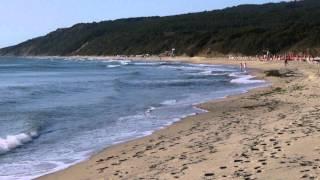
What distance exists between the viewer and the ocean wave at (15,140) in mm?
13625

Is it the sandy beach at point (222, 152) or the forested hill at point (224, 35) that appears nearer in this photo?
the sandy beach at point (222, 152)

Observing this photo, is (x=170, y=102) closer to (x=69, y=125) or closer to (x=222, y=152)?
(x=69, y=125)

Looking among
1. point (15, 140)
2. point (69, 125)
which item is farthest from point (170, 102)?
point (15, 140)

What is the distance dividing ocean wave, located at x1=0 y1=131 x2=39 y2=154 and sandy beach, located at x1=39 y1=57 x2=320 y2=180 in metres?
2.58

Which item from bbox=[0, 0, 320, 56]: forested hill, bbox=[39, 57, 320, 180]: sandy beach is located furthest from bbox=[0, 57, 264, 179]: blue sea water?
bbox=[0, 0, 320, 56]: forested hill

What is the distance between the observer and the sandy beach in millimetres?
8516

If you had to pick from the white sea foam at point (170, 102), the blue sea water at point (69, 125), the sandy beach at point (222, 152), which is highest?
the sandy beach at point (222, 152)

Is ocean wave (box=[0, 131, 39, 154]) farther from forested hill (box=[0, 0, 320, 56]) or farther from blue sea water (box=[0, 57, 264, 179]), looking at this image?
forested hill (box=[0, 0, 320, 56])

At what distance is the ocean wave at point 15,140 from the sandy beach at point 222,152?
102 inches

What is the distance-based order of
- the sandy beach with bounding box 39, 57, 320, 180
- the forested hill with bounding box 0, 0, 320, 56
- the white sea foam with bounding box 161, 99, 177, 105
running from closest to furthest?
the sandy beach with bounding box 39, 57, 320, 180, the white sea foam with bounding box 161, 99, 177, 105, the forested hill with bounding box 0, 0, 320, 56

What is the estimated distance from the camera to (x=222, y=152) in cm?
1044

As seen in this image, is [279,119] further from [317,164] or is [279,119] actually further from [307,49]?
[307,49]

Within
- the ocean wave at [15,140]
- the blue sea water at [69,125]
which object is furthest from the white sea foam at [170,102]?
the ocean wave at [15,140]

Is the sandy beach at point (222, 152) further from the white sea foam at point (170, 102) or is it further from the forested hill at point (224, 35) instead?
the forested hill at point (224, 35)
